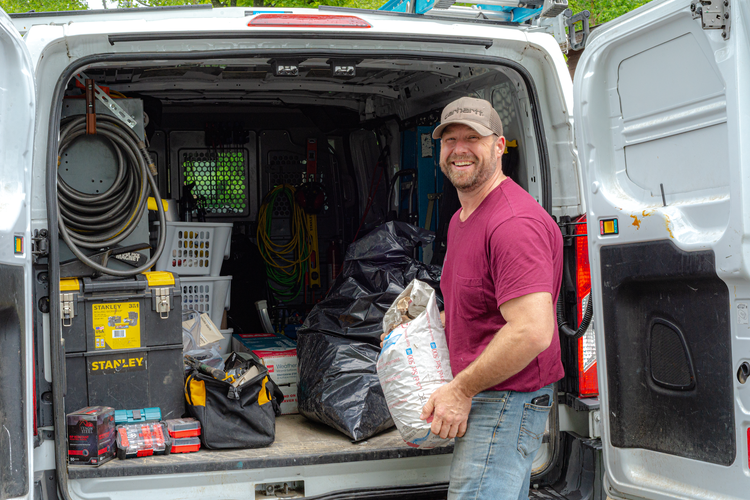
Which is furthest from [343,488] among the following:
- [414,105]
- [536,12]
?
[414,105]

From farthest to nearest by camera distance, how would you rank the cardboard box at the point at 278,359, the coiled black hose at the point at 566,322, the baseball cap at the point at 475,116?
the cardboard box at the point at 278,359, the coiled black hose at the point at 566,322, the baseball cap at the point at 475,116

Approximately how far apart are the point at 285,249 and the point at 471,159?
13.5ft

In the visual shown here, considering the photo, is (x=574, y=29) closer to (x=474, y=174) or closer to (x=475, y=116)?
(x=475, y=116)

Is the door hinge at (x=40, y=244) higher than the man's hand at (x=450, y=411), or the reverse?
the door hinge at (x=40, y=244)

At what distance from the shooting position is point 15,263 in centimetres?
209

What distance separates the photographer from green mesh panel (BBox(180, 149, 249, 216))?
20.7ft

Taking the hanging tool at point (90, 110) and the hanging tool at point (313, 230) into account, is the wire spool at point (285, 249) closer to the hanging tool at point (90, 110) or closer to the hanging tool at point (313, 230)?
the hanging tool at point (313, 230)

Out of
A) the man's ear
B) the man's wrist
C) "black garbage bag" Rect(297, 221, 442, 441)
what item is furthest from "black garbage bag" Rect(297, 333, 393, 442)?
the man's ear

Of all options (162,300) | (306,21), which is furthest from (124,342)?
(306,21)

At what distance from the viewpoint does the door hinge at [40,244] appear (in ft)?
8.29

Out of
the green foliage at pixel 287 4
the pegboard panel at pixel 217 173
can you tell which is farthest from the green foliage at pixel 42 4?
the pegboard panel at pixel 217 173

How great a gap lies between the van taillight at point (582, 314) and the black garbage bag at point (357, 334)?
946 millimetres

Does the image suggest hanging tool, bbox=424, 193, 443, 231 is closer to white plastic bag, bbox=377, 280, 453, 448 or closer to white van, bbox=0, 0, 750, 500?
white van, bbox=0, 0, 750, 500

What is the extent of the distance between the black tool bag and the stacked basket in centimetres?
134
